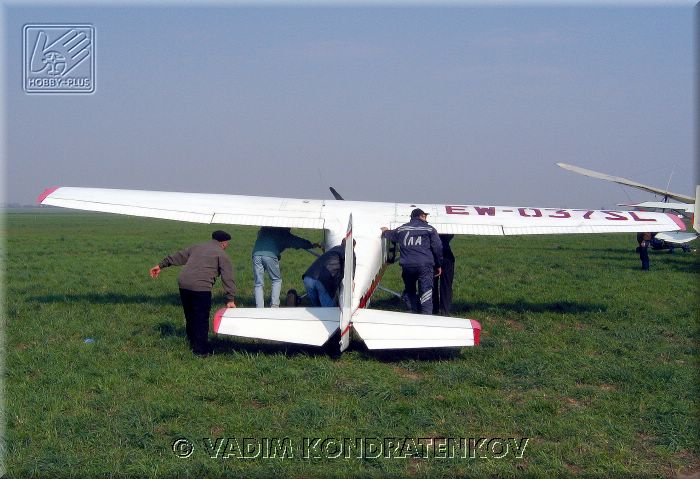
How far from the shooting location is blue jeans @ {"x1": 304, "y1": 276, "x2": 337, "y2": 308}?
9.02m

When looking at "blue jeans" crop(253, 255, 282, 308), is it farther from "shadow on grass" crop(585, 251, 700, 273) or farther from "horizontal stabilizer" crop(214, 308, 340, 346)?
"shadow on grass" crop(585, 251, 700, 273)

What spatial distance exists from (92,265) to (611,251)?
721 inches

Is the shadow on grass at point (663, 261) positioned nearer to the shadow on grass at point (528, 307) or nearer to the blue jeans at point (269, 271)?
the shadow on grass at point (528, 307)

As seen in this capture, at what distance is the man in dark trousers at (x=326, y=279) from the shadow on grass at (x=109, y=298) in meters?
3.67

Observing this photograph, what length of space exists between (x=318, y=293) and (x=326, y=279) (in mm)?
244

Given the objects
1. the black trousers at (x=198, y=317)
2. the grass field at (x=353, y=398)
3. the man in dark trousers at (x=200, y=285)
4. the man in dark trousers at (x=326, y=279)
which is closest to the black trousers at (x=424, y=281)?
the grass field at (x=353, y=398)

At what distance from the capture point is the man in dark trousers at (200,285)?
26.6 feet

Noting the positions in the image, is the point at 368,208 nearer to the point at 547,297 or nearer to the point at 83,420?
the point at 547,297

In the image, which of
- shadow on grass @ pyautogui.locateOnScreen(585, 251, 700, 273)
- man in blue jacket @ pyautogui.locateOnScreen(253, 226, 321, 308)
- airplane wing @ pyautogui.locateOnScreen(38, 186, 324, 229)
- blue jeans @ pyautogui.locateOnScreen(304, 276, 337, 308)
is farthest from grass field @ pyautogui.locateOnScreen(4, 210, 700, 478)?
shadow on grass @ pyautogui.locateOnScreen(585, 251, 700, 273)

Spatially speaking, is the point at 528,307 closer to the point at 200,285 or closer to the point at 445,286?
the point at 445,286

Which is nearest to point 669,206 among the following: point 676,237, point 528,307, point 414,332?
point 676,237

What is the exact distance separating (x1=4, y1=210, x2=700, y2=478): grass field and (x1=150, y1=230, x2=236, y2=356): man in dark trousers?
27 centimetres

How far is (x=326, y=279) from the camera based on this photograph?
900cm

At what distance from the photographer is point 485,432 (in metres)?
5.61
